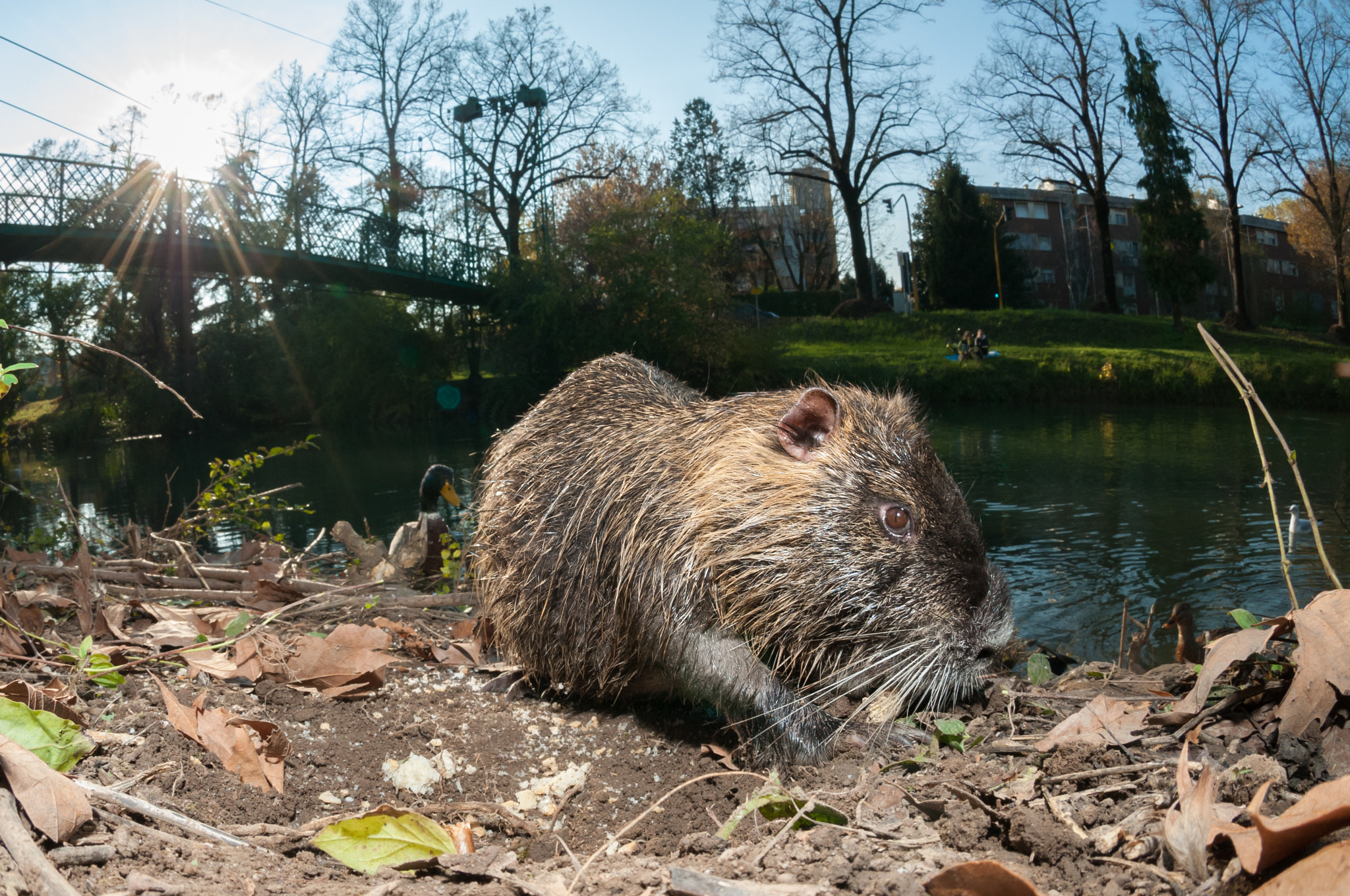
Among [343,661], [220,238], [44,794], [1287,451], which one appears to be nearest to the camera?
[44,794]

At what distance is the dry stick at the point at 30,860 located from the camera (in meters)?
1.43

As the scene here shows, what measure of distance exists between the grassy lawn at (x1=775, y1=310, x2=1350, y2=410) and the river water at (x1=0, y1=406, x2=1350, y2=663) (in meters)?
1.93

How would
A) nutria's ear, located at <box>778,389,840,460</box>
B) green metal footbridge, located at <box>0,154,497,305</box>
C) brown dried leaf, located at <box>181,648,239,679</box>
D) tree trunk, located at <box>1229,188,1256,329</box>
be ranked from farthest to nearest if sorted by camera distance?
tree trunk, located at <box>1229,188,1256,329</box> < green metal footbridge, located at <box>0,154,497,305</box> < brown dried leaf, located at <box>181,648,239,679</box> < nutria's ear, located at <box>778,389,840,460</box>

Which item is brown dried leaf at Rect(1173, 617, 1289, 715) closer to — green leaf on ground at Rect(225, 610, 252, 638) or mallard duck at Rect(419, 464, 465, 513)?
green leaf on ground at Rect(225, 610, 252, 638)

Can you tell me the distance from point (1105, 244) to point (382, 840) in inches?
1816

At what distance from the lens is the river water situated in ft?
25.2

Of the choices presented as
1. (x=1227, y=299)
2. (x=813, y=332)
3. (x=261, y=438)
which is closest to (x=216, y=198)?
(x=261, y=438)

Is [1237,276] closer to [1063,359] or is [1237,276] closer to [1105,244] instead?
[1105,244]

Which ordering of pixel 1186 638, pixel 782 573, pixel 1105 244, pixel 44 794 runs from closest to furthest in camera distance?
pixel 44 794, pixel 782 573, pixel 1186 638, pixel 1105 244

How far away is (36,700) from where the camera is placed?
238 cm

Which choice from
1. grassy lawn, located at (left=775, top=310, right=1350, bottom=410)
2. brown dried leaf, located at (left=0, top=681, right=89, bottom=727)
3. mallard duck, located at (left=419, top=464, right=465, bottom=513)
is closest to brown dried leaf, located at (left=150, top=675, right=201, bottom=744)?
brown dried leaf, located at (left=0, top=681, right=89, bottom=727)

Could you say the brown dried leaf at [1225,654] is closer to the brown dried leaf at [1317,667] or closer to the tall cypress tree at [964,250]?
the brown dried leaf at [1317,667]

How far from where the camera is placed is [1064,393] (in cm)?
2798

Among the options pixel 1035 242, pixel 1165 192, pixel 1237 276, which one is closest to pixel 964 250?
pixel 1165 192
